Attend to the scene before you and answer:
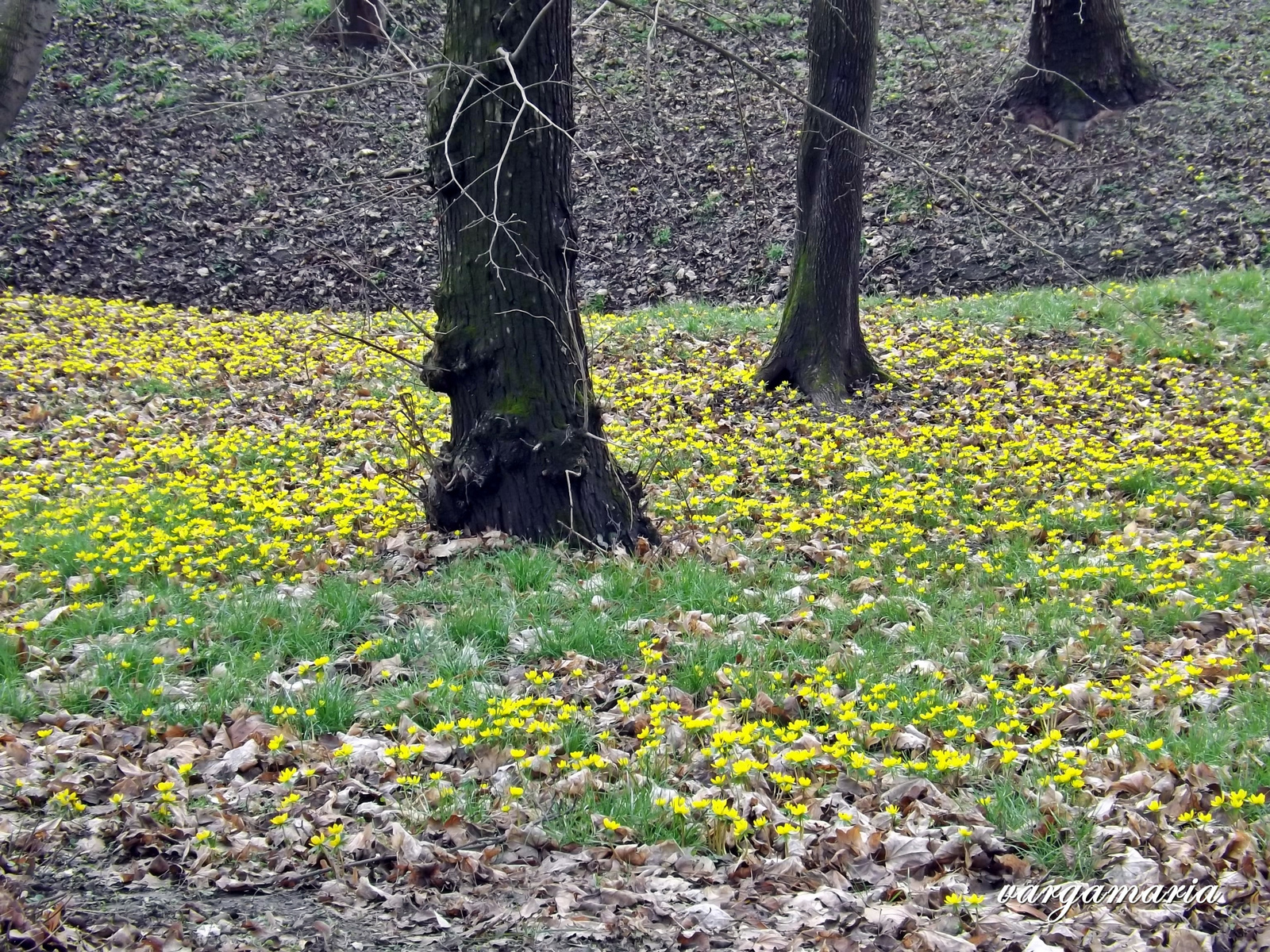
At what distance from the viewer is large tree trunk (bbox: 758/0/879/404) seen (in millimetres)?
7977

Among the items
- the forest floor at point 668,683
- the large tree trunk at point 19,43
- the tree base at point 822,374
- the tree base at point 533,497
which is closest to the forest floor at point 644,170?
the tree base at point 822,374

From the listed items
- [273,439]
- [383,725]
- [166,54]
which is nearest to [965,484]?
[383,725]

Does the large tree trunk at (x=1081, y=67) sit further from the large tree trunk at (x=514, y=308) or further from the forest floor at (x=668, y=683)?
the large tree trunk at (x=514, y=308)

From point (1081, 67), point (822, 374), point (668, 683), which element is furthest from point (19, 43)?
point (1081, 67)

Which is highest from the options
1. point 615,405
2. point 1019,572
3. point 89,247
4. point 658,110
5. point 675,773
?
point 658,110

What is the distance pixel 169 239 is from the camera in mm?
12758

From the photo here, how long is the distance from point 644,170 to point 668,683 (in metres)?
11.4

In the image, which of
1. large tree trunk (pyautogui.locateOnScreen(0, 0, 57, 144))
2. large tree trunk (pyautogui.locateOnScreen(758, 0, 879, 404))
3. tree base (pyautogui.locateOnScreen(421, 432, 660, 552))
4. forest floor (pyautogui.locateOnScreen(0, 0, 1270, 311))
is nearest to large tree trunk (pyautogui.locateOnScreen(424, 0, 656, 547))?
tree base (pyautogui.locateOnScreen(421, 432, 660, 552))

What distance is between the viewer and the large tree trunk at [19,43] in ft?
12.8

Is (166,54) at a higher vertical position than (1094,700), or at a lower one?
higher

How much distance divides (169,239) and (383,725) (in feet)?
35.7

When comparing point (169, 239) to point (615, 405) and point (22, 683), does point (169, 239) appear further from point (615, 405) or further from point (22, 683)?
point (22, 683)

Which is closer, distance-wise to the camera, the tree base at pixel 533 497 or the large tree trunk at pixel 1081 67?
the tree base at pixel 533 497

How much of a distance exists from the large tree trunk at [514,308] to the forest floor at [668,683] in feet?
0.95
